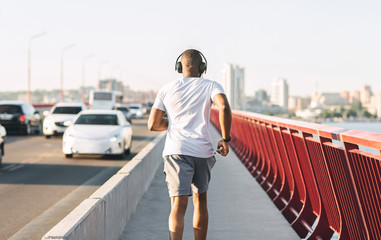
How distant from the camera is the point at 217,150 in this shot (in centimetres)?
496

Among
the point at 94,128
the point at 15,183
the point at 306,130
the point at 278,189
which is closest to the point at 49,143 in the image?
the point at 94,128

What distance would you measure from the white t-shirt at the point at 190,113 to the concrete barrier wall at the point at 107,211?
2.77 feet

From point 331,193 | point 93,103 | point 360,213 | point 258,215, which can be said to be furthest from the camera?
point 93,103

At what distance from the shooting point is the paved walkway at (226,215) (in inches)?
263

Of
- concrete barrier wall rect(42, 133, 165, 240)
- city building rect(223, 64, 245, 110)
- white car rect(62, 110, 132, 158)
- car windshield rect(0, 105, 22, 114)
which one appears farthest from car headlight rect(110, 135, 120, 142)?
city building rect(223, 64, 245, 110)

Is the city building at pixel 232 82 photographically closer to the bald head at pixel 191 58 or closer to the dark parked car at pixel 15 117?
the dark parked car at pixel 15 117

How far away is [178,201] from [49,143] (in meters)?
19.1

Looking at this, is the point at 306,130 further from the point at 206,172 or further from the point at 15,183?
the point at 15,183

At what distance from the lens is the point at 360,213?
15.4 feet

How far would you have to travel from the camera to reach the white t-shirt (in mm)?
4926

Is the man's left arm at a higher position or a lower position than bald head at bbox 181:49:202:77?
lower

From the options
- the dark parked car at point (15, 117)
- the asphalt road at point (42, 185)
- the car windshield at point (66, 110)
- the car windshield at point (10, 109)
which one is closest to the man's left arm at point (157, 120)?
the asphalt road at point (42, 185)

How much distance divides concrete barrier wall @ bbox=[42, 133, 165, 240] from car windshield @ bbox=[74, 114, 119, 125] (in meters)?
8.97

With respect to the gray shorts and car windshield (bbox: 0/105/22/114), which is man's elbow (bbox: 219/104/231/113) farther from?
car windshield (bbox: 0/105/22/114)
